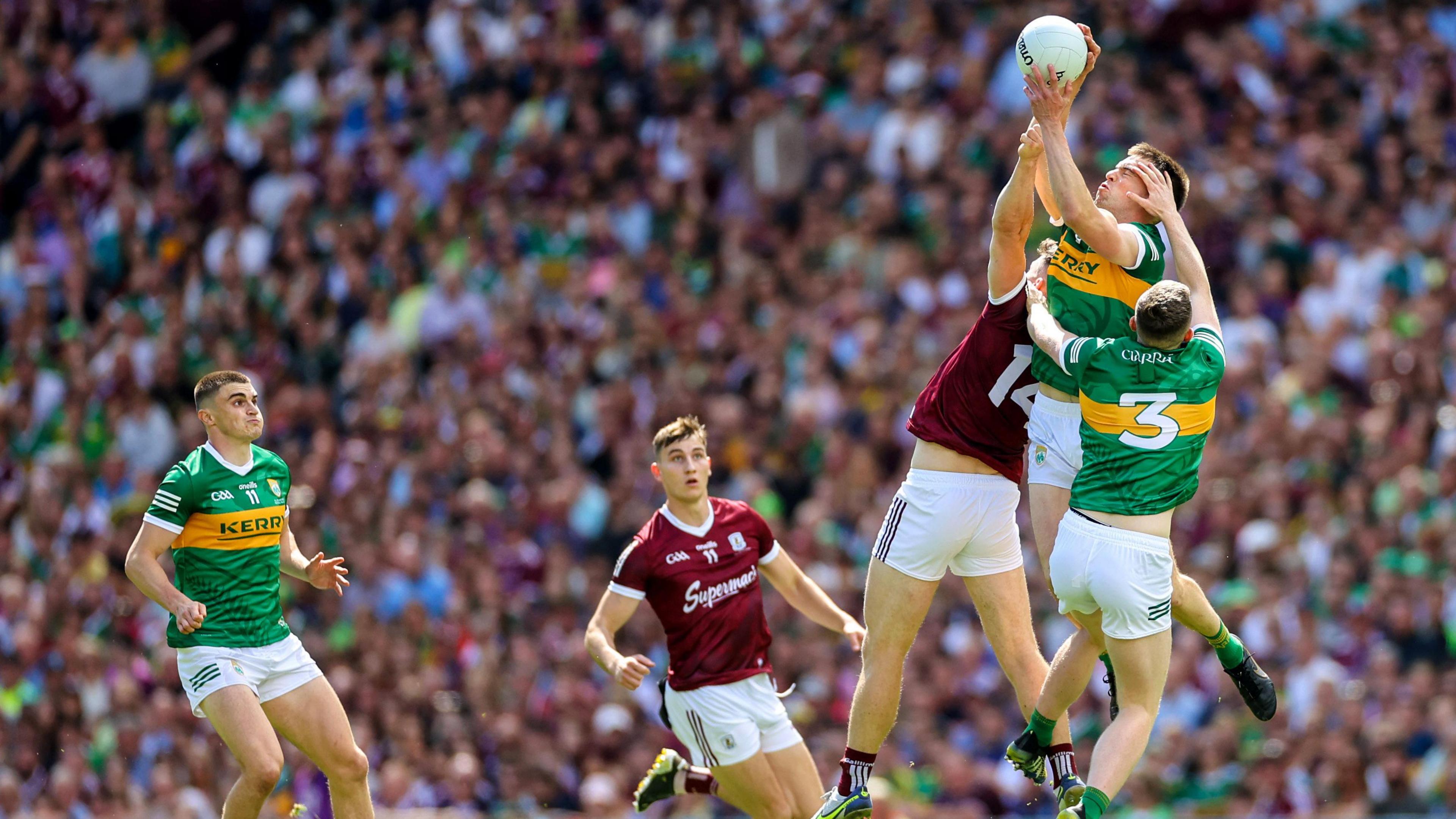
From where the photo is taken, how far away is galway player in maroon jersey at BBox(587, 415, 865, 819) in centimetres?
1135

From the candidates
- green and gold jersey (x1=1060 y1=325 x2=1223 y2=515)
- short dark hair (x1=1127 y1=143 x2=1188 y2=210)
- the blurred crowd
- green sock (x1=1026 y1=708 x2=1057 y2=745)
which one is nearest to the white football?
short dark hair (x1=1127 y1=143 x2=1188 y2=210)

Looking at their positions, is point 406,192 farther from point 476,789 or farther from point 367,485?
point 476,789

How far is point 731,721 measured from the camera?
11359 mm

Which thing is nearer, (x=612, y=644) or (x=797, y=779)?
(x=612, y=644)

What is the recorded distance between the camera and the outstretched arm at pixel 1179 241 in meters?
9.39

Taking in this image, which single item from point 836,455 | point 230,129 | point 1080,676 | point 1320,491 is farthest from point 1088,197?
point 230,129

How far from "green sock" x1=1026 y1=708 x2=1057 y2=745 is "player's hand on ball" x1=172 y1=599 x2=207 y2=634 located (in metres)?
4.31

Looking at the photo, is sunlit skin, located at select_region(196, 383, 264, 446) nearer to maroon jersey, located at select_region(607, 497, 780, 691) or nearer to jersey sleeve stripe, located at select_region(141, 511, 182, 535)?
jersey sleeve stripe, located at select_region(141, 511, 182, 535)

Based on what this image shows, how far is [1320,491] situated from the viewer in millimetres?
16094

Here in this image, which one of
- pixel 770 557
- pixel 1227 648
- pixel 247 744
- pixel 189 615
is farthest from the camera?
pixel 770 557

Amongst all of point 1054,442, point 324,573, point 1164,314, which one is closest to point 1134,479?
point 1054,442

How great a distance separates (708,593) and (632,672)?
3.83 feet

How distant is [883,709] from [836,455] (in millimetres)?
7837

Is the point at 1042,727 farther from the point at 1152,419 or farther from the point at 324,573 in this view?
the point at 324,573
